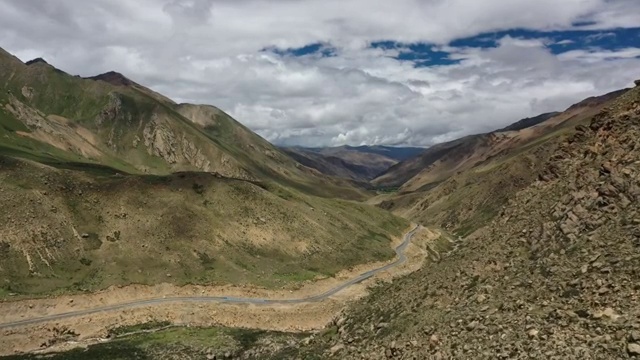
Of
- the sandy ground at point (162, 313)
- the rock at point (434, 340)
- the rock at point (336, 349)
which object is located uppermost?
the rock at point (434, 340)

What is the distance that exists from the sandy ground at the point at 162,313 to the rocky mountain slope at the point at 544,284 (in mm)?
36752

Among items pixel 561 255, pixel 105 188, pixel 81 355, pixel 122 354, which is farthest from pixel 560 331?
pixel 105 188

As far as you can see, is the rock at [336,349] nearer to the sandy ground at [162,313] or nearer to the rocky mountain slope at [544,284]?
the rocky mountain slope at [544,284]

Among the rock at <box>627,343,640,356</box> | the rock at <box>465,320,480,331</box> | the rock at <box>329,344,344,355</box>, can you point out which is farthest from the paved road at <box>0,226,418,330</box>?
the rock at <box>627,343,640,356</box>

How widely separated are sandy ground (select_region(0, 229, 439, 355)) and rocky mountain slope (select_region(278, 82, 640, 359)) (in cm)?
3675

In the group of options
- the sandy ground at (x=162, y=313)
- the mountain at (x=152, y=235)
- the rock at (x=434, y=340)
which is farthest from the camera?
the mountain at (x=152, y=235)

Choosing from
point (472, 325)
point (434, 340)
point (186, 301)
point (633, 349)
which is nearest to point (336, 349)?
point (434, 340)

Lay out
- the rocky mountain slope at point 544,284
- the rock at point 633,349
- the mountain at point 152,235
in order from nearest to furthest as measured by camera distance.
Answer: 1. the rock at point 633,349
2. the rocky mountain slope at point 544,284
3. the mountain at point 152,235

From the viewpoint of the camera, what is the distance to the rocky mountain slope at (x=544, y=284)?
25.8 meters

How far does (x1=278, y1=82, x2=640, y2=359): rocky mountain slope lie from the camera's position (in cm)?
2575

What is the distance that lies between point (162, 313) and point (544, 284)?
63.3 metres

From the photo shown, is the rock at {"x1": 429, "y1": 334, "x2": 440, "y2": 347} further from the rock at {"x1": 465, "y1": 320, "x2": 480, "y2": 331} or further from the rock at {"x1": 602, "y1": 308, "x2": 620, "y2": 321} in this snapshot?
the rock at {"x1": 602, "y1": 308, "x2": 620, "y2": 321}

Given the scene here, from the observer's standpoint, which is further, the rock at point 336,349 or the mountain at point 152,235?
the mountain at point 152,235

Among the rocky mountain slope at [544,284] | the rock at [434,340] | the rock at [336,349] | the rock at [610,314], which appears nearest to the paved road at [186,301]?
the rocky mountain slope at [544,284]
